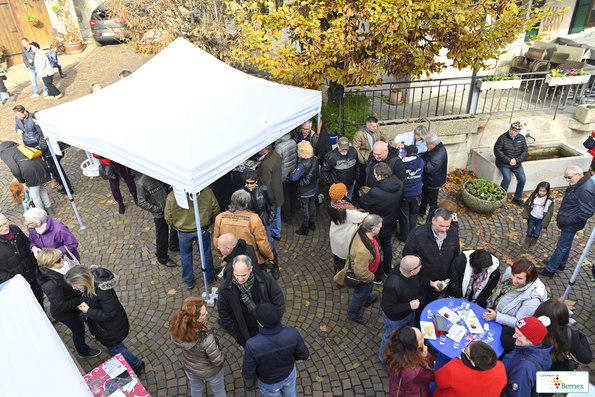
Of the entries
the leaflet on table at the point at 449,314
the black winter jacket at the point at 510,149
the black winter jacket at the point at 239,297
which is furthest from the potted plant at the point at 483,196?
the black winter jacket at the point at 239,297

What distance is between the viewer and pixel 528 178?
7809 mm

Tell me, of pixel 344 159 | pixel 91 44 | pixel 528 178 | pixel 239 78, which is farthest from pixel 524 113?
pixel 91 44

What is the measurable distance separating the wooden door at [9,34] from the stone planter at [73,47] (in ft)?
5.41

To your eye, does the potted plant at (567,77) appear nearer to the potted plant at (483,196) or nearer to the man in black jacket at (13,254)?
the potted plant at (483,196)

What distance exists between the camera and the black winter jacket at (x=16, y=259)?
4.62 metres

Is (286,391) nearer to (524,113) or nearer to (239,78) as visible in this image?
(239,78)

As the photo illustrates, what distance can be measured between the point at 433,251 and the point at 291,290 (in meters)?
2.19

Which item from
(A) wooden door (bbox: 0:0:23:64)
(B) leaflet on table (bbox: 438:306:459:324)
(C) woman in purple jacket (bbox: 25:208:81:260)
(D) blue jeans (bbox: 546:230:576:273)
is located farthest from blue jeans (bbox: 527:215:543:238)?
(A) wooden door (bbox: 0:0:23:64)

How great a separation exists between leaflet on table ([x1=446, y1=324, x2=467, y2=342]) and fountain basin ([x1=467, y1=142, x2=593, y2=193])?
15.7ft

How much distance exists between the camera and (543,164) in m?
7.70

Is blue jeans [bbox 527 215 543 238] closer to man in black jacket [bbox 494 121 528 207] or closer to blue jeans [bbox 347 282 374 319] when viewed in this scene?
man in black jacket [bbox 494 121 528 207]

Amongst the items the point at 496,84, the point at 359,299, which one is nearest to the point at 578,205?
the point at 359,299

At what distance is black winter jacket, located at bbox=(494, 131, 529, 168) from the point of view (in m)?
7.27

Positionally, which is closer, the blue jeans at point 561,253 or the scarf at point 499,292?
the scarf at point 499,292
